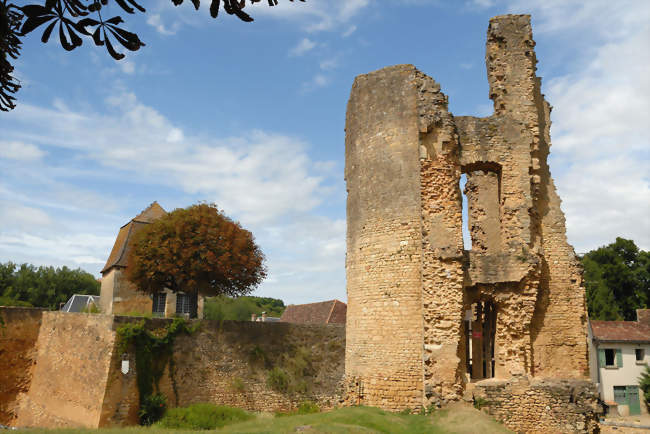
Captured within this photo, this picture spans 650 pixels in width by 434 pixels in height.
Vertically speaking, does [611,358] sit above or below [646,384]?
above

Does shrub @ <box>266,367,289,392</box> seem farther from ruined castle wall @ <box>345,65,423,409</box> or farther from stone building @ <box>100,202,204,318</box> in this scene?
stone building @ <box>100,202,204,318</box>

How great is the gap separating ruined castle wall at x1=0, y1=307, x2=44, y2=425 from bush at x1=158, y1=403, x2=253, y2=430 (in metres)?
5.58

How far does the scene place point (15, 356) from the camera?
1712 cm

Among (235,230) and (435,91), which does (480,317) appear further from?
(235,230)

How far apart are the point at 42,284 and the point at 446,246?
3671 cm

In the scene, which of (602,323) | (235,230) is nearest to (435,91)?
(235,230)

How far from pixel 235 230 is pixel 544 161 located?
1096 centimetres

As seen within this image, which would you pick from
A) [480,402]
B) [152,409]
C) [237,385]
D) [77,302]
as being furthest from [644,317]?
[77,302]

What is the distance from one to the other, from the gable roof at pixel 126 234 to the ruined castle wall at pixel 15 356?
7770 mm

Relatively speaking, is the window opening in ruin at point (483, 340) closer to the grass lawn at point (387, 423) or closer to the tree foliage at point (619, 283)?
the grass lawn at point (387, 423)

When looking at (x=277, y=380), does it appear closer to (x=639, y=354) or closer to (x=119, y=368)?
(x=119, y=368)

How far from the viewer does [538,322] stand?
13.7 metres

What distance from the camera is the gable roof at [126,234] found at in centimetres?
2550

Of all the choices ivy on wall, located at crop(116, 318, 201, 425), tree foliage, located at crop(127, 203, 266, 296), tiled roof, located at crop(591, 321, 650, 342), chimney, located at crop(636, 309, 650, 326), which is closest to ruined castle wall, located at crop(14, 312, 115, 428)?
ivy on wall, located at crop(116, 318, 201, 425)
